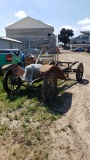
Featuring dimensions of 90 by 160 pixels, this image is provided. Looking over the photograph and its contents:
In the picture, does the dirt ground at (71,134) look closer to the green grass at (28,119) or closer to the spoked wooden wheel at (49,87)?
the green grass at (28,119)

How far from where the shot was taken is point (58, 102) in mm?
6461

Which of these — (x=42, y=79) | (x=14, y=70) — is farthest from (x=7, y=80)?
(x=42, y=79)

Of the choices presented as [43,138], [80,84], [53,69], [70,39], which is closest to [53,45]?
[80,84]

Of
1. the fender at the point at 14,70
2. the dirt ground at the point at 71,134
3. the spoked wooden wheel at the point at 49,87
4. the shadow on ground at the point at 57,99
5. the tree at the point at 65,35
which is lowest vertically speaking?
the dirt ground at the point at 71,134

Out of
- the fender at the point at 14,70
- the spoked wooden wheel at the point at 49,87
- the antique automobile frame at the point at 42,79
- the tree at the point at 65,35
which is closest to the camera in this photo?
the spoked wooden wheel at the point at 49,87

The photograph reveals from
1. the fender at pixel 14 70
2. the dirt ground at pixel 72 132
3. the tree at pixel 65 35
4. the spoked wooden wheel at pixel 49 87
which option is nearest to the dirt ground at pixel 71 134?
the dirt ground at pixel 72 132

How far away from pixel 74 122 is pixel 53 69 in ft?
7.47

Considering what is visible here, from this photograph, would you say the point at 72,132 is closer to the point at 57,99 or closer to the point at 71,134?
the point at 71,134

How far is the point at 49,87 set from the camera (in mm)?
6527

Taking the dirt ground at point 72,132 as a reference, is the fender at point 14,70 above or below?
above

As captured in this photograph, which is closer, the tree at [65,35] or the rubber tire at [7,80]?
the rubber tire at [7,80]

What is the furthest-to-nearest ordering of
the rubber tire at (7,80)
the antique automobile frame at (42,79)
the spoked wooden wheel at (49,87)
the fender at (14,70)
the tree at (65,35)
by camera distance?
1. the tree at (65,35)
2. the fender at (14,70)
3. the rubber tire at (7,80)
4. the antique automobile frame at (42,79)
5. the spoked wooden wheel at (49,87)

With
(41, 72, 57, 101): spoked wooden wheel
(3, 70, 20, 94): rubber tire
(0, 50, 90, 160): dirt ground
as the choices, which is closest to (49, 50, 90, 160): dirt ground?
(0, 50, 90, 160): dirt ground

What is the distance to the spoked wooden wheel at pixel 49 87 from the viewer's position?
6156 mm
